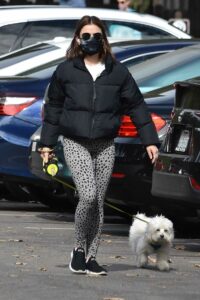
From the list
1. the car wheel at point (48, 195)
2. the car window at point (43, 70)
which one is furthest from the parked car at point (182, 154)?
the car wheel at point (48, 195)

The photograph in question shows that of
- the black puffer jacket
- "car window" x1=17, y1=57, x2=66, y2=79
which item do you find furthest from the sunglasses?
"car window" x1=17, y1=57, x2=66, y2=79

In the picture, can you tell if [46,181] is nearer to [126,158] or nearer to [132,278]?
[126,158]

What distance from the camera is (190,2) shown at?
102 feet

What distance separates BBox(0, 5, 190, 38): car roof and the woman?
7.94m

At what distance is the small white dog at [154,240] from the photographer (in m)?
9.09

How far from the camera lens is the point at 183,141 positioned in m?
9.89

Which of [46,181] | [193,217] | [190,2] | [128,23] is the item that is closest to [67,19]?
[128,23]

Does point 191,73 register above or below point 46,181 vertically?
above

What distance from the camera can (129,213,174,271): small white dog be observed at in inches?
358

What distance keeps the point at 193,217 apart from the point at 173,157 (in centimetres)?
129

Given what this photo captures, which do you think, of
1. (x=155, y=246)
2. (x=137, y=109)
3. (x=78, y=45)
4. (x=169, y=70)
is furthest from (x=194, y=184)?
(x=169, y=70)

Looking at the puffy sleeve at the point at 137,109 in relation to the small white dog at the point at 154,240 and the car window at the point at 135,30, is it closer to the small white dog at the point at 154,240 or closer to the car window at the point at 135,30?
the small white dog at the point at 154,240

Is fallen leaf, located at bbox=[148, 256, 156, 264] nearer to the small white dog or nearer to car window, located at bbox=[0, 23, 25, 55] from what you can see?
the small white dog

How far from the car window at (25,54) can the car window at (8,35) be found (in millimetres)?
1771
